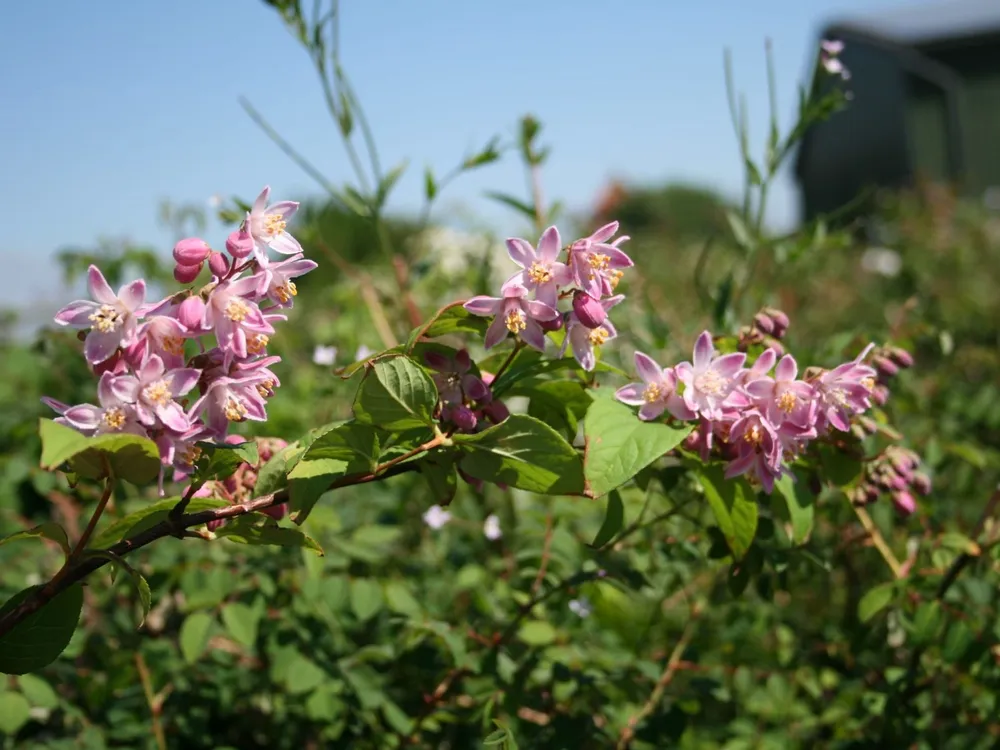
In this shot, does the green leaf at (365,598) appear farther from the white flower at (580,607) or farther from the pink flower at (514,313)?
the pink flower at (514,313)

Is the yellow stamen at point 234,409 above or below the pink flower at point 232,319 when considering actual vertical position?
below

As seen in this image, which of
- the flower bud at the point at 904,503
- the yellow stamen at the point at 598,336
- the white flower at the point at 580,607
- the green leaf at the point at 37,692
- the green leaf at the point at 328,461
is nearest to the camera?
the green leaf at the point at 328,461

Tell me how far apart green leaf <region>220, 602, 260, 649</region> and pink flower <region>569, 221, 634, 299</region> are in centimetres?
84

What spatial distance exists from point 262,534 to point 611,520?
408 mm

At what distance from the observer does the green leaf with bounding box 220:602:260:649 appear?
1422 millimetres

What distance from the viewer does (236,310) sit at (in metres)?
0.84

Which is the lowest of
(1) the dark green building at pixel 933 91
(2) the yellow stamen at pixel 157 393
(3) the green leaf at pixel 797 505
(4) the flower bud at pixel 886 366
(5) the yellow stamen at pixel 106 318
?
(1) the dark green building at pixel 933 91

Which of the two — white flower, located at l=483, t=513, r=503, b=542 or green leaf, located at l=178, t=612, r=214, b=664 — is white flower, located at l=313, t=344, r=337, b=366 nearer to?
white flower, located at l=483, t=513, r=503, b=542

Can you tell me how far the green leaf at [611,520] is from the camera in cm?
103

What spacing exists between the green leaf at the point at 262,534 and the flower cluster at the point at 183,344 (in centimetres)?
7

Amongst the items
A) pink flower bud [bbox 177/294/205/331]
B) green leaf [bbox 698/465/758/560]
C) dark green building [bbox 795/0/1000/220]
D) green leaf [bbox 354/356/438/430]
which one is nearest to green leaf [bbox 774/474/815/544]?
green leaf [bbox 698/465/758/560]

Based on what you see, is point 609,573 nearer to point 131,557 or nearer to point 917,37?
point 131,557

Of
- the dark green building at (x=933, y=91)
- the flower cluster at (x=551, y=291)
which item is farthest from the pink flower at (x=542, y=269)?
the dark green building at (x=933, y=91)

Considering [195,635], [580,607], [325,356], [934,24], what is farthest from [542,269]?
[934,24]
